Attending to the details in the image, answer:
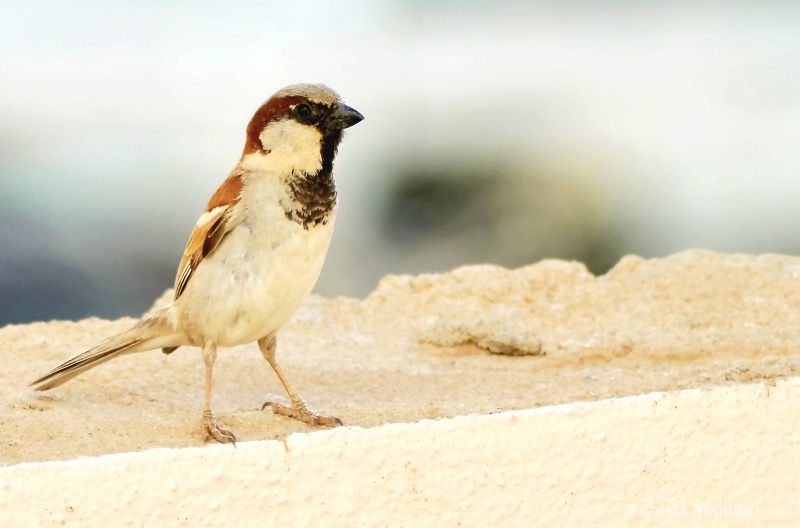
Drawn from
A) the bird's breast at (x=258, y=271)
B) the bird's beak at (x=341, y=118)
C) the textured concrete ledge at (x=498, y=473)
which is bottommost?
the textured concrete ledge at (x=498, y=473)

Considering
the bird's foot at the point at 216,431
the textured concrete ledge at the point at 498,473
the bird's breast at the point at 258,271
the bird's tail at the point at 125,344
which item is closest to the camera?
the textured concrete ledge at the point at 498,473

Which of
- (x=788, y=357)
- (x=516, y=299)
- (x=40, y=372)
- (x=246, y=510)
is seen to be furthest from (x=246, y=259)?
(x=516, y=299)

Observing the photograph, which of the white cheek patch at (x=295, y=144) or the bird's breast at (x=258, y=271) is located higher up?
the white cheek patch at (x=295, y=144)

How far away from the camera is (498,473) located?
314 centimetres

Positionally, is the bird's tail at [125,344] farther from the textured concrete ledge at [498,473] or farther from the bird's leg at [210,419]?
the textured concrete ledge at [498,473]

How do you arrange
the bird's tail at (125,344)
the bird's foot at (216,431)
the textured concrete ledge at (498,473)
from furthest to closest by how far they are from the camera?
1. the bird's tail at (125,344)
2. the bird's foot at (216,431)
3. the textured concrete ledge at (498,473)

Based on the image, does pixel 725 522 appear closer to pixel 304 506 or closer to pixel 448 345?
pixel 304 506

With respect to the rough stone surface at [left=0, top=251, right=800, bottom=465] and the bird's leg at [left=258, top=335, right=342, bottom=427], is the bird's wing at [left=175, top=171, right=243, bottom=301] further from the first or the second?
the rough stone surface at [left=0, top=251, right=800, bottom=465]

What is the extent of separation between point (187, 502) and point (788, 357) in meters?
2.20

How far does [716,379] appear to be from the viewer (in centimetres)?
367

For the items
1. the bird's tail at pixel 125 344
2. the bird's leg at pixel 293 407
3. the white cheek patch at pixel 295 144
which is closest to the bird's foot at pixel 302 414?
the bird's leg at pixel 293 407

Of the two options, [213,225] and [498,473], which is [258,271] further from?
[498,473]

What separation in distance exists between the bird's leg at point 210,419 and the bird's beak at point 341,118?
84 cm

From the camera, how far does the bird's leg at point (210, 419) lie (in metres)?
3.42
